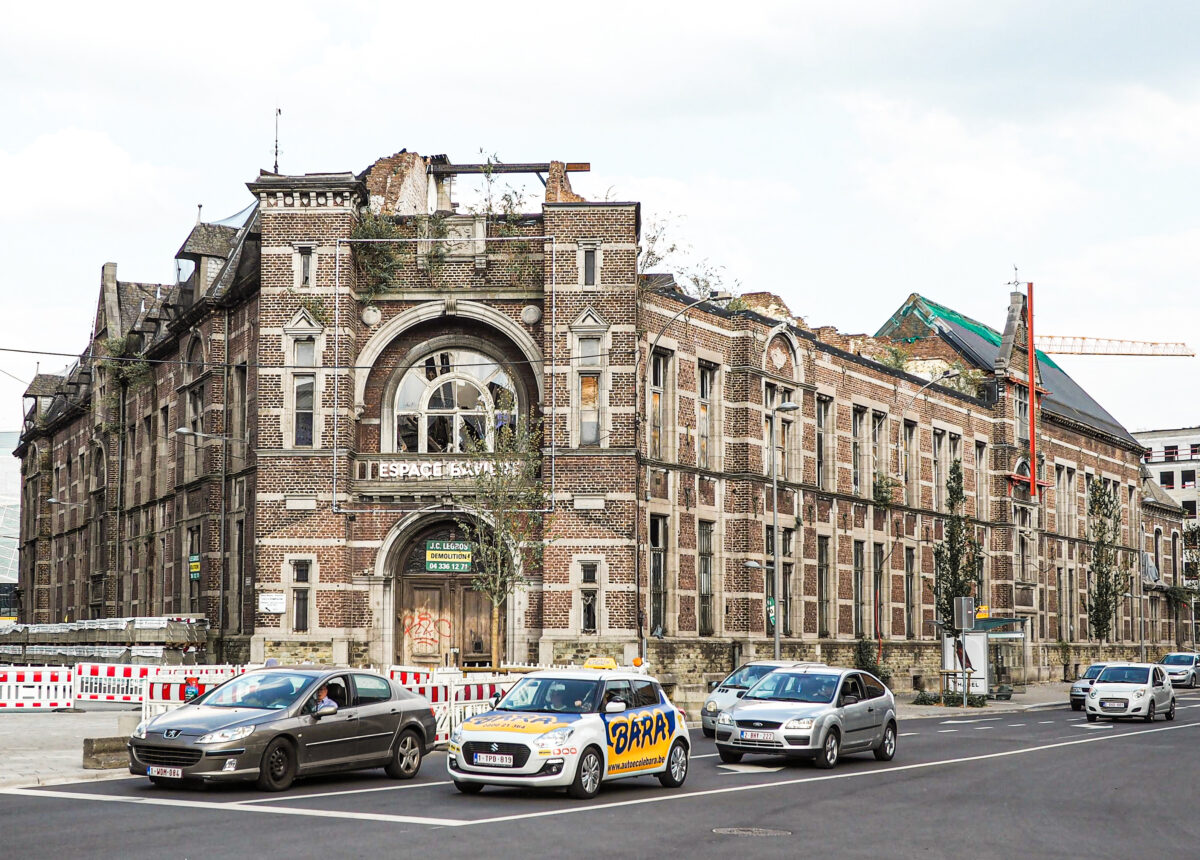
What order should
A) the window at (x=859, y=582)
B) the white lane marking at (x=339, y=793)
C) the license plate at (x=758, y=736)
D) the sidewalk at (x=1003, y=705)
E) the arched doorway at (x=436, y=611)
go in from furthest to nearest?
the window at (x=859, y=582), the sidewalk at (x=1003, y=705), the arched doorway at (x=436, y=611), the license plate at (x=758, y=736), the white lane marking at (x=339, y=793)

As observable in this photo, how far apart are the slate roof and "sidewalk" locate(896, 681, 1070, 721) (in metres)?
13.6

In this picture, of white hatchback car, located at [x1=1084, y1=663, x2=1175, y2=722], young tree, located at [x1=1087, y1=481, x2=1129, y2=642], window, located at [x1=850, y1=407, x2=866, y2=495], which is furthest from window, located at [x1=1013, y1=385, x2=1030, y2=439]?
white hatchback car, located at [x1=1084, y1=663, x2=1175, y2=722]

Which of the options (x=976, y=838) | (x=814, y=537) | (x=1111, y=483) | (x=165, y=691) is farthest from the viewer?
(x=1111, y=483)

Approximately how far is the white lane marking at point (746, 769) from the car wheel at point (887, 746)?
2.27 metres

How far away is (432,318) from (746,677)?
601 inches

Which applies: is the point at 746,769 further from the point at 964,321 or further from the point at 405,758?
the point at 964,321

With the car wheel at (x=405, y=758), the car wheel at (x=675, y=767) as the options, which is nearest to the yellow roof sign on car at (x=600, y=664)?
the car wheel at (x=405, y=758)

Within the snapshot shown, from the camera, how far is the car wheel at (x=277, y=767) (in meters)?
16.8

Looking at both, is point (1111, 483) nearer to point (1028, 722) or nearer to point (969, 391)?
point (969, 391)

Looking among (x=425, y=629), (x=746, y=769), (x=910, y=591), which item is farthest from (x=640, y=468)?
(x=910, y=591)

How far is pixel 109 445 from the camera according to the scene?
56.1 m

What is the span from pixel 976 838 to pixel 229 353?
3085 cm

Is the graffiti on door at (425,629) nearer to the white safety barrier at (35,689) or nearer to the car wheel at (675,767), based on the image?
the white safety barrier at (35,689)

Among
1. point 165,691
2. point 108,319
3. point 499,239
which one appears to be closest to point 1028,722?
Answer: point 499,239
